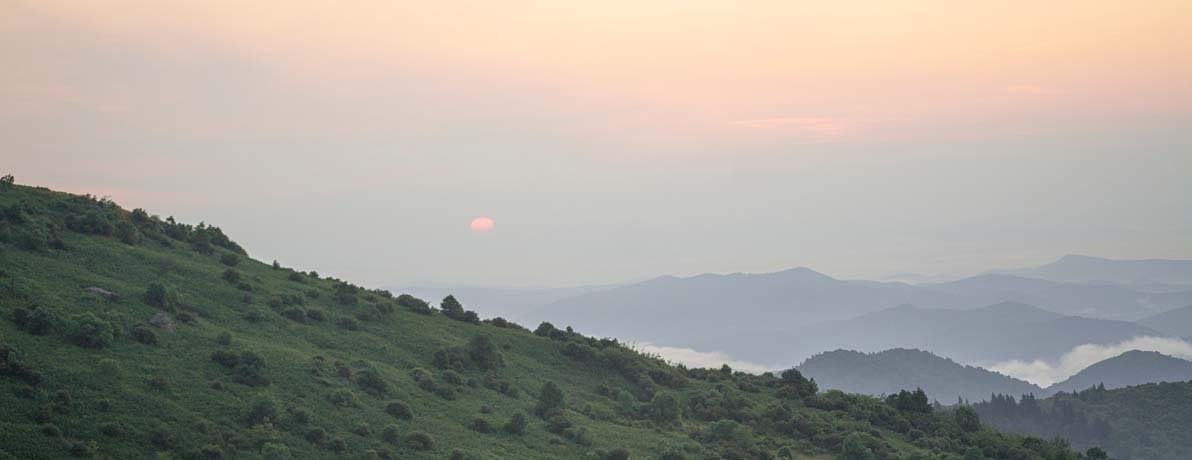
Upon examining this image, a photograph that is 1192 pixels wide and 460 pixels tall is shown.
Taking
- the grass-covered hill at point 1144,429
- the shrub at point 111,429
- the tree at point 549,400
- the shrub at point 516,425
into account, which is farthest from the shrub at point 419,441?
the grass-covered hill at point 1144,429

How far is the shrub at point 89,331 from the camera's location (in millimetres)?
48844

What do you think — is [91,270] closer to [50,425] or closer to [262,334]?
[262,334]

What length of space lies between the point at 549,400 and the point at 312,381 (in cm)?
1848

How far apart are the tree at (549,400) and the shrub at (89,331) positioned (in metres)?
28.8

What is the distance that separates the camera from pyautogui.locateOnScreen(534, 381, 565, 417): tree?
66875mm

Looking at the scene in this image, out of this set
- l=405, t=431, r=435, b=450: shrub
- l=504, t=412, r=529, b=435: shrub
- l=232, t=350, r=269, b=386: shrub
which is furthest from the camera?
l=504, t=412, r=529, b=435: shrub

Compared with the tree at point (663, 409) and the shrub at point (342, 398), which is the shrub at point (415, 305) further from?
the shrub at point (342, 398)

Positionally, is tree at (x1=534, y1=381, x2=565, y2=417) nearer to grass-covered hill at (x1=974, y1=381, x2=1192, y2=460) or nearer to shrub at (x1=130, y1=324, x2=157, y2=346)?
shrub at (x1=130, y1=324, x2=157, y2=346)

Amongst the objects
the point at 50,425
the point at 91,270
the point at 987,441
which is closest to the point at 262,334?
the point at 91,270

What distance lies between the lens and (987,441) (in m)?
83.2

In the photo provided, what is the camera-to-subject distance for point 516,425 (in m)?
61.0

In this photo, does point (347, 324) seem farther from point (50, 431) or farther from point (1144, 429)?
point (1144, 429)

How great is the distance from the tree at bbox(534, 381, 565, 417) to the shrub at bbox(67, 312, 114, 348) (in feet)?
94.6

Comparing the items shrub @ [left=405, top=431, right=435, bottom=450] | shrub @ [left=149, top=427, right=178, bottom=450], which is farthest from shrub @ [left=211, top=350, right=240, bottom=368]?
shrub @ [left=405, top=431, right=435, bottom=450]
